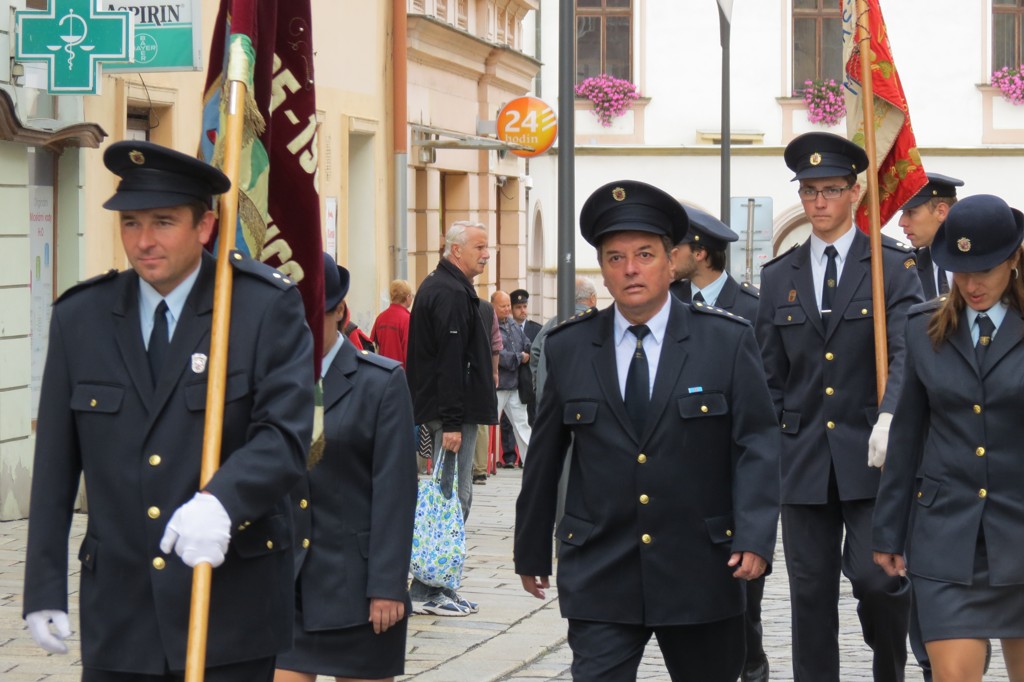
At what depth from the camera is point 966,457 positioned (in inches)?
246

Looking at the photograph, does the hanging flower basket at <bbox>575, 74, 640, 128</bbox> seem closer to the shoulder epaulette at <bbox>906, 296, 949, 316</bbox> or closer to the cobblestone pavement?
the cobblestone pavement

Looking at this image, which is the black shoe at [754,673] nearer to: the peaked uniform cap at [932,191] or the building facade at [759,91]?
the peaked uniform cap at [932,191]

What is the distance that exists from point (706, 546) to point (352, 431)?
118cm

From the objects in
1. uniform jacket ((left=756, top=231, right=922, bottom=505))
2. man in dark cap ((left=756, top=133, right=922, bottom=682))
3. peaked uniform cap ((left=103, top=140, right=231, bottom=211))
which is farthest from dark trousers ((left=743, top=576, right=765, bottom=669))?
peaked uniform cap ((left=103, top=140, right=231, bottom=211))

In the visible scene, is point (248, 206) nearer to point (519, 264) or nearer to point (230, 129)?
point (230, 129)

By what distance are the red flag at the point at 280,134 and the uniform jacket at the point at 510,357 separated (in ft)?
45.5

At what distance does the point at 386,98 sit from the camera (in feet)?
76.3

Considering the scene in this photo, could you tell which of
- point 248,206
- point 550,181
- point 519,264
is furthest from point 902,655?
point 550,181

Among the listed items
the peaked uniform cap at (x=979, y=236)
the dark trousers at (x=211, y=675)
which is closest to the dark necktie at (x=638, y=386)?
the peaked uniform cap at (x=979, y=236)

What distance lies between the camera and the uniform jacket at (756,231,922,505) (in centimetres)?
779

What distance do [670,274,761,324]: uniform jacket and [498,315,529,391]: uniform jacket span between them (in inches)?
428

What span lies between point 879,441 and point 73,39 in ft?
27.8

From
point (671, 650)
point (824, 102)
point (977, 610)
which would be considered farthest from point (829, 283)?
point (824, 102)

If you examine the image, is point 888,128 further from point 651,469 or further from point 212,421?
point 212,421
